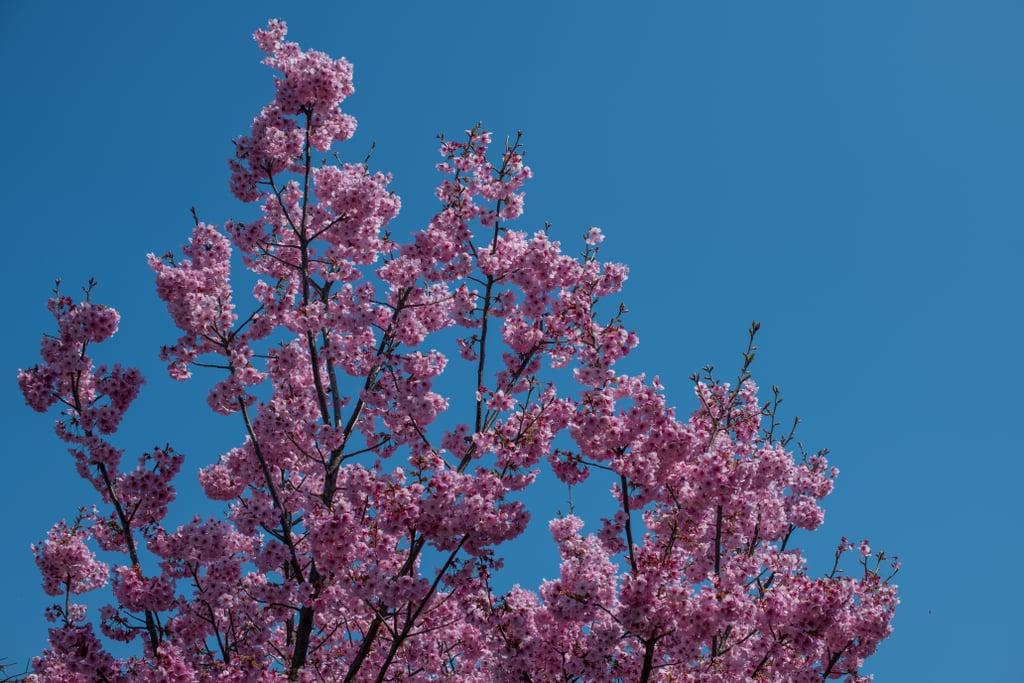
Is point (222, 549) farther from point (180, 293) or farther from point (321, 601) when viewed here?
point (180, 293)

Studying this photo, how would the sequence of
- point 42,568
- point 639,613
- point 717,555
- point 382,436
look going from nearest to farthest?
point 639,613 → point 717,555 → point 382,436 → point 42,568

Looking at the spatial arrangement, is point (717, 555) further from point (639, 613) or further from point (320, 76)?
point (320, 76)

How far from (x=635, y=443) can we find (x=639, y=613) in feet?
7.86

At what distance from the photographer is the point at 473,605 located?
35.4 ft

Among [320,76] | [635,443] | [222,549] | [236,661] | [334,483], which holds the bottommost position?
[236,661]

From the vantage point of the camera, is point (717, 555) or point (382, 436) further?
point (382, 436)

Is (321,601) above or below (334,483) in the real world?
below

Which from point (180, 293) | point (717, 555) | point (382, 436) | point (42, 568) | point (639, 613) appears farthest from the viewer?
point (42, 568)

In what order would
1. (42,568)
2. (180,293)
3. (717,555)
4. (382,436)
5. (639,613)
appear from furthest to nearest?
(42,568) < (382,436) < (180,293) < (717,555) < (639,613)

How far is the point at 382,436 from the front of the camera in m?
12.0

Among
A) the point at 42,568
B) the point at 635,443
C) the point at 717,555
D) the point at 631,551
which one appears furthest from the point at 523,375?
the point at 42,568

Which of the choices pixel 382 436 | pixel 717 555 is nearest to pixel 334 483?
pixel 382 436

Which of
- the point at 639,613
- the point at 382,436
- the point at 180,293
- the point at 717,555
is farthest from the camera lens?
the point at 382,436

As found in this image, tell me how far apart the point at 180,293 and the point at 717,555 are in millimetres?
8624
